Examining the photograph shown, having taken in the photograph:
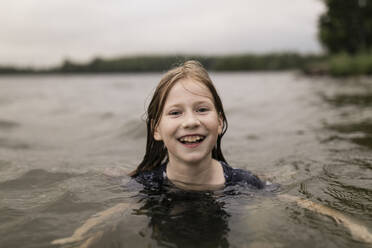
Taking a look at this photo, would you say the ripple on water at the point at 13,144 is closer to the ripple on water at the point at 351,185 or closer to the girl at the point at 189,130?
the girl at the point at 189,130

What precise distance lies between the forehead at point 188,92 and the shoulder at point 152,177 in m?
0.88

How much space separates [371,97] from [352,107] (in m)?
2.01

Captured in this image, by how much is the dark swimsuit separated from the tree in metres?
33.5

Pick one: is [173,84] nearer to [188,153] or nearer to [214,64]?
[188,153]

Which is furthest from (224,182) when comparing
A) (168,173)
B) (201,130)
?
(201,130)

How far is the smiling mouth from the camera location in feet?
10.2

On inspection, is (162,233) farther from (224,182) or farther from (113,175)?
(113,175)

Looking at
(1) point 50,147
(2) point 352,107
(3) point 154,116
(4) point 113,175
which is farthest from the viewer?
(2) point 352,107

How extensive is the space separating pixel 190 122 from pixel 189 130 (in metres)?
0.08

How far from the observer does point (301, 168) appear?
473cm

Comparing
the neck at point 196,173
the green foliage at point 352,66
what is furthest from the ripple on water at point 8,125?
the green foliage at point 352,66

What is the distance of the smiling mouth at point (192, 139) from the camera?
3.10 meters

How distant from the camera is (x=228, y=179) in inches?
145

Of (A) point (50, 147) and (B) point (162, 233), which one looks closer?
(B) point (162, 233)
